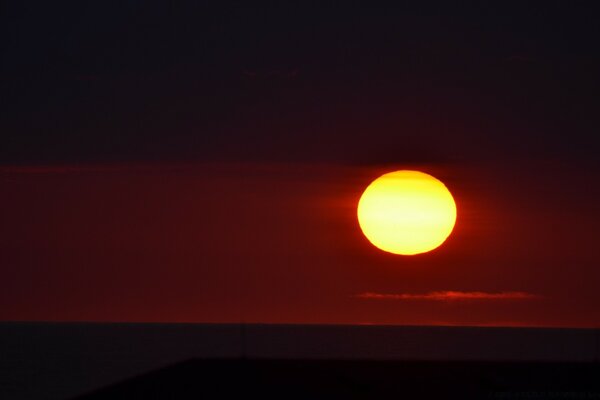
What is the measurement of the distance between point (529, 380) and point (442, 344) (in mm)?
99662

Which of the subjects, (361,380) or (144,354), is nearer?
(361,380)

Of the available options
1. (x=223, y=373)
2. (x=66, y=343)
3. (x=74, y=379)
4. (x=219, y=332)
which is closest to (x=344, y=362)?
(x=223, y=373)

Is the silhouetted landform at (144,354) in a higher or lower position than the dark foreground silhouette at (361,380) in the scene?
higher

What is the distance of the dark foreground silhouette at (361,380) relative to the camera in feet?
73.9

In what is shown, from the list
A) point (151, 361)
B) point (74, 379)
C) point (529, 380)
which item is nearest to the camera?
point (529, 380)

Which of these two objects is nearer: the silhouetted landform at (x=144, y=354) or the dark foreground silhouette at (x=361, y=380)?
the dark foreground silhouette at (x=361, y=380)

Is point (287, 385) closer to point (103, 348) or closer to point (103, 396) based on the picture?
point (103, 396)

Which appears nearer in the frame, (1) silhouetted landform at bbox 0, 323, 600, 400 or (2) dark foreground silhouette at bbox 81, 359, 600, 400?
(2) dark foreground silhouette at bbox 81, 359, 600, 400

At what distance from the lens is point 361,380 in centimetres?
2425

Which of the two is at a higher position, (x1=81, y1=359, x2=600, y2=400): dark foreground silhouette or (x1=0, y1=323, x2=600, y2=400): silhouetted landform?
(x1=0, y1=323, x2=600, y2=400): silhouetted landform

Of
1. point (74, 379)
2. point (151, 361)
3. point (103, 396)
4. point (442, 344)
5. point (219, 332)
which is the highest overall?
point (219, 332)

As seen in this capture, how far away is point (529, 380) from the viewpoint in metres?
25.3

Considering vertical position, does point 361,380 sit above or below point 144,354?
below

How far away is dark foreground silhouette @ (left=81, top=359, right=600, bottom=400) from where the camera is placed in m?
22.5
